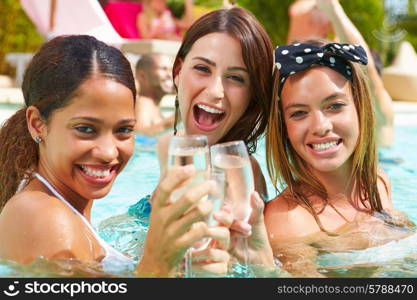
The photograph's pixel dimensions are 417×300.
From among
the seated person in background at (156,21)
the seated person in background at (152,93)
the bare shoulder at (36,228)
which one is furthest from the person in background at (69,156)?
the seated person in background at (156,21)

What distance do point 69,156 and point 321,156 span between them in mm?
1603

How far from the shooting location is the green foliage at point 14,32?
14.7 metres

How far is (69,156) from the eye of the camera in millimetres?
3117

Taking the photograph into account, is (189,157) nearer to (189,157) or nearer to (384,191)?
(189,157)

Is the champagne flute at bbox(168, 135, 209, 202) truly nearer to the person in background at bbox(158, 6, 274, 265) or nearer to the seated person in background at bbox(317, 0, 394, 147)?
the person in background at bbox(158, 6, 274, 265)

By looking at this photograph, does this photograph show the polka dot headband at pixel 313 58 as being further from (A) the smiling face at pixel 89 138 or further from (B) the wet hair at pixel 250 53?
(A) the smiling face at pixel 89 138

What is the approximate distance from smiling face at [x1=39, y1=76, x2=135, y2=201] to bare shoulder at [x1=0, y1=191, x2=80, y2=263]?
0.59 feet

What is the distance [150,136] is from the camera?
9.44 m

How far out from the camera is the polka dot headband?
3.99m

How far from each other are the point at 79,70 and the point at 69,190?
0.60 meters

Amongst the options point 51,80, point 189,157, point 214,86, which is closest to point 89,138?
point 51,80

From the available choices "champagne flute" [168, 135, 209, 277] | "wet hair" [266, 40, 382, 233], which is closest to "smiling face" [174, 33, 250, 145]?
"wet hair" [266, 40, 382, 233]

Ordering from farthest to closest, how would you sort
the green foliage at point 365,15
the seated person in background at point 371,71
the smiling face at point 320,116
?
the green foliage at point 365,15
the seated person in background at point 371,71
the smiling face at point 320,116

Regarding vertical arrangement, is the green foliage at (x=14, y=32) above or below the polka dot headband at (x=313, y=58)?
above
